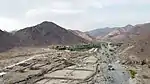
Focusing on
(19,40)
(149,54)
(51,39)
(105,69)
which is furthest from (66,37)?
(105,69)

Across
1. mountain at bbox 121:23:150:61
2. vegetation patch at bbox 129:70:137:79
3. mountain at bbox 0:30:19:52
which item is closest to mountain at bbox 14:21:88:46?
mountain at bbox 0:30:19:52

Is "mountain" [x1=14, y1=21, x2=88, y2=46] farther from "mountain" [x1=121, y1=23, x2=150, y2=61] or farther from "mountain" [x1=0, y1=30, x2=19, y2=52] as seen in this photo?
"mountain" [x1=121, y1=23, x2=150, y2=61]

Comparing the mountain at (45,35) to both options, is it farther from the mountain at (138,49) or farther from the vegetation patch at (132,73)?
the vegetation patch at (132,73)

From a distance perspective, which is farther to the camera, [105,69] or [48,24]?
[48,24]

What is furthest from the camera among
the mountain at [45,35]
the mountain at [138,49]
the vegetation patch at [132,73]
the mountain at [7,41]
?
the mountain at [45,35]

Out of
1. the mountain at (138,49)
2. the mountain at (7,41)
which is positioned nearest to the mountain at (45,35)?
the mountain at (7,41)

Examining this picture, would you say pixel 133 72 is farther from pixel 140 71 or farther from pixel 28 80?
pixel 28 80

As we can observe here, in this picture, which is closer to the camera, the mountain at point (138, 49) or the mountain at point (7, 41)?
the mountain at point (138, 49)
